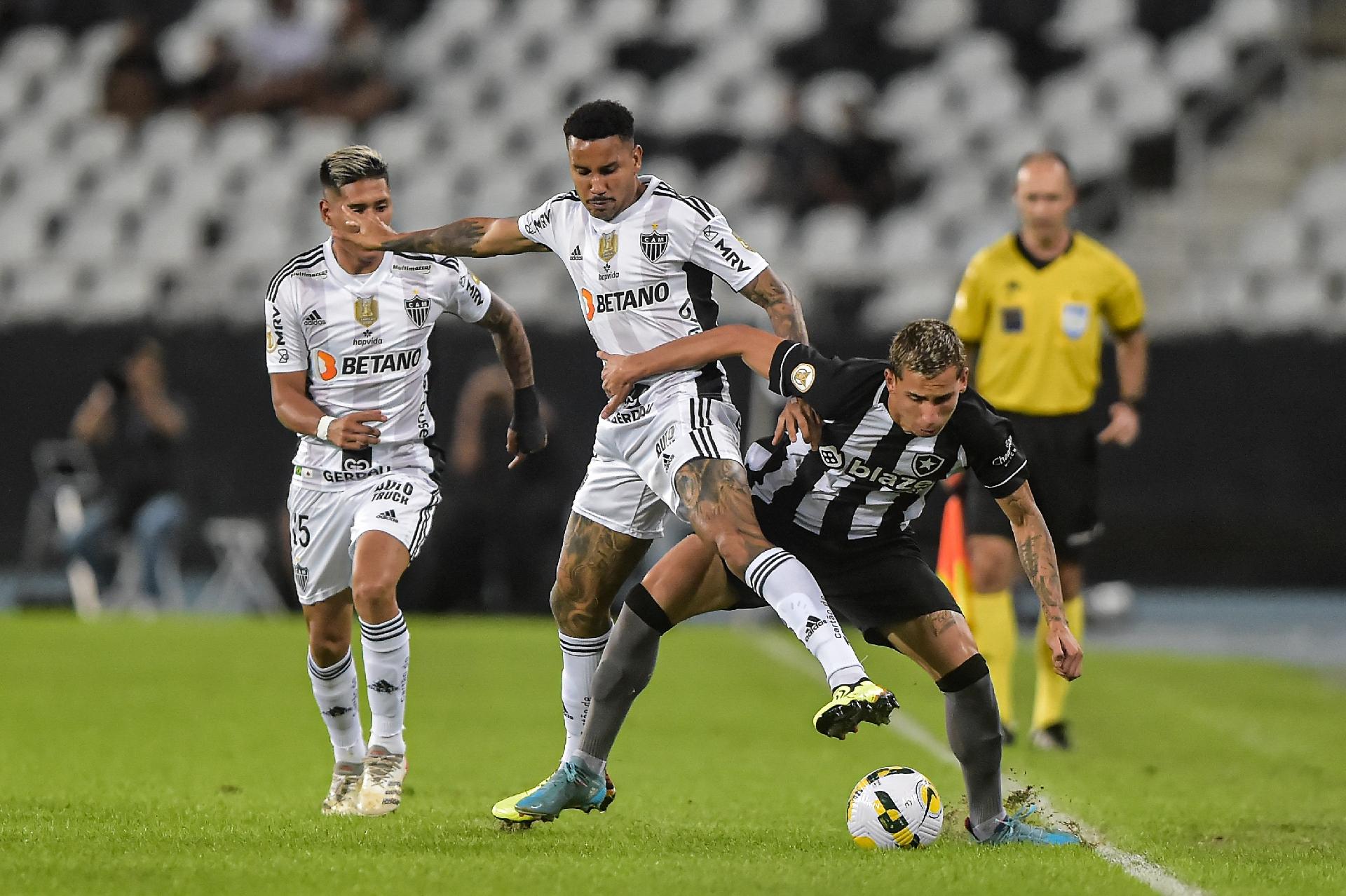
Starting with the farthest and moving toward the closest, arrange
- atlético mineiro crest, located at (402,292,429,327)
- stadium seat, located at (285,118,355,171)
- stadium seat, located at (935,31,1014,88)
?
stadium seat, located at (285,118,355,171) → stadium seat, located at (935,31,1014,88) → atlético mineiro crest, located at (402,292,429,327)

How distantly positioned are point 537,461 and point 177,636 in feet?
11.6

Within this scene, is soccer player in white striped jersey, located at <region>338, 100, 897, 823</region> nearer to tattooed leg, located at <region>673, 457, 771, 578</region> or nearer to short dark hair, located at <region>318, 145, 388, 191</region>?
tattooed leg, located at <region>673, 457, 771, 578</region>

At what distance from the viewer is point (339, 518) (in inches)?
280

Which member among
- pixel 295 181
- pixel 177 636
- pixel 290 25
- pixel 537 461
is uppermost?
pixel 290 25

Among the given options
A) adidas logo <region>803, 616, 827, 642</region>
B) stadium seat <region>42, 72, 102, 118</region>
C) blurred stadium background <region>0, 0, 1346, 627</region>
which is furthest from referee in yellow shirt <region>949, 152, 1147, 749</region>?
stadium seat <region>42, 72, 102, 118</region>

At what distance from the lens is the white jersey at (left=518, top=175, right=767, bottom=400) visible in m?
6.53

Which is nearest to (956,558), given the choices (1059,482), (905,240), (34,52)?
(1059,482)

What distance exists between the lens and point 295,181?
2092cm

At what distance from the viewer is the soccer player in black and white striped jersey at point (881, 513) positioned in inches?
233

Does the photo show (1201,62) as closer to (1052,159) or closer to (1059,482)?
(1052,159)

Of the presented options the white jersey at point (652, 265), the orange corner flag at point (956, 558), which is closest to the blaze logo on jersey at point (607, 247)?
the white jersey at point (652, 265)

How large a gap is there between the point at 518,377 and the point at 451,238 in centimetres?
81

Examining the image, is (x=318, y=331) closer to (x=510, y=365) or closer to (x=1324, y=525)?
(x=510, y=365)

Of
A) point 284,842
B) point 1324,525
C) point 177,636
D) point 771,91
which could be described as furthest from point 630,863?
point 771,91
